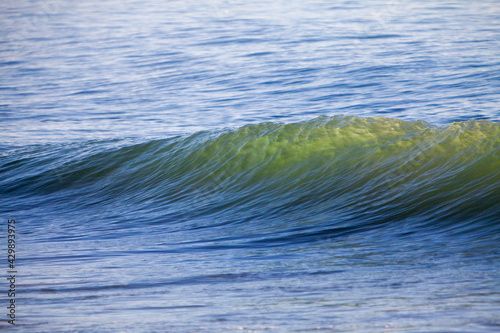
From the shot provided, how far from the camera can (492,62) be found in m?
13.2

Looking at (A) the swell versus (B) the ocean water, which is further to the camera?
(A) the swell

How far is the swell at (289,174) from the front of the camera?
546cm

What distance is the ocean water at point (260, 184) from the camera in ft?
10.2

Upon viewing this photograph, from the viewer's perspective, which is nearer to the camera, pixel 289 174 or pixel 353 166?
pixel 353 166

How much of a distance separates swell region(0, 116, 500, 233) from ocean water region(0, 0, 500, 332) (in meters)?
0.03

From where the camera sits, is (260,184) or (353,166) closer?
(353,166)

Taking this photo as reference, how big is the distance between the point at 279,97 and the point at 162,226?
6811 millimetres

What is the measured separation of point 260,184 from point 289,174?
334 millimetres

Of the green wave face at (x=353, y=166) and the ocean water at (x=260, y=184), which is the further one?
the green wave face at (x=353, y=166)

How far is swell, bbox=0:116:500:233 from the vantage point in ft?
17.9

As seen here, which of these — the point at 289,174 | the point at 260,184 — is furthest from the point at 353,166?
the point at 260,184

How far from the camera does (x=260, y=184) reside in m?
6.66

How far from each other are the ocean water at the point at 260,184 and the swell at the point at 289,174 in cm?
3

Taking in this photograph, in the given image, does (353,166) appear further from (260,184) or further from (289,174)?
(260,184)
